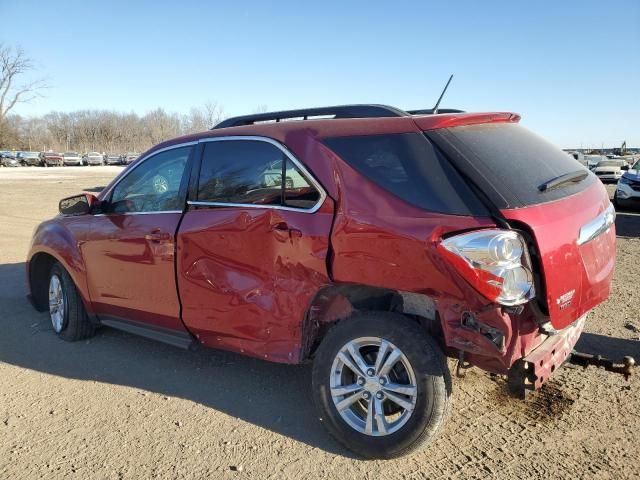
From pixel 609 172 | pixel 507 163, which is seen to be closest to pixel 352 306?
pixel 507 163

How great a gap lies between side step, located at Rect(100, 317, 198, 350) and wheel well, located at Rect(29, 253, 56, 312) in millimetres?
1150

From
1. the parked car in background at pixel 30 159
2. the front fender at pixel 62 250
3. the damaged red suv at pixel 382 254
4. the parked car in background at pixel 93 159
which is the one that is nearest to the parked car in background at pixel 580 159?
the damaged red suv at pixel 382 254

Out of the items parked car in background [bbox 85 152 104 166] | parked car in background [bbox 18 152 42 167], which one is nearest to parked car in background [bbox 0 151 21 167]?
parked car in background [bbox 18 152 42 167]

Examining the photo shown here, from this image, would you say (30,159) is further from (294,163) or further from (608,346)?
(608,346)

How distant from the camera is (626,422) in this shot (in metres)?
3.12

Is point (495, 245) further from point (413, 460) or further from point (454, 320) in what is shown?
point (413, 460)

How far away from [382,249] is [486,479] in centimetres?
130

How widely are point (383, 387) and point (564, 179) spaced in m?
1.59

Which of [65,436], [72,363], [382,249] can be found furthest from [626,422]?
[72,363]

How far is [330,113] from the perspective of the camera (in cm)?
348

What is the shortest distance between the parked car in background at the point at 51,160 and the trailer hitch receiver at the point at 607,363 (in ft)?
221

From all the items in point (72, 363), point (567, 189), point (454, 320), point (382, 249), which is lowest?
point (72, 363)

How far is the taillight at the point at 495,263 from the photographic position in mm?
2461

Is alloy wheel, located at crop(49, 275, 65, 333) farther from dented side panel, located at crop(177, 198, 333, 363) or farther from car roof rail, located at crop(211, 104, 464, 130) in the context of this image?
car roof rail, located at crop(211, 104, 464, 130)
